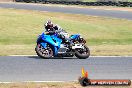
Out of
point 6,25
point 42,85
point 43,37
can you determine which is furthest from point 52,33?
point 6,25

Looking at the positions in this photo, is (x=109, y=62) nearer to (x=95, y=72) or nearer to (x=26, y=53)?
(x=95, y=72)

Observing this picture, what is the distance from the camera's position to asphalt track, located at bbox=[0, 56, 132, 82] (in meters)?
11.6

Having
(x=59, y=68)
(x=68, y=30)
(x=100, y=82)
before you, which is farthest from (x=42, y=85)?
(x=68, y=30)

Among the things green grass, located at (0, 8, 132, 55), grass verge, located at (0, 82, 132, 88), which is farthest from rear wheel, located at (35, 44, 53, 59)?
green grass, located at (0, 8, 132, 55)

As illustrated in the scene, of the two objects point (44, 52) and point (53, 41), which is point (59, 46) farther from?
point (44, 52)

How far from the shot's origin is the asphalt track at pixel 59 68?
11.6 m

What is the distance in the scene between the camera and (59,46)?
15422mm

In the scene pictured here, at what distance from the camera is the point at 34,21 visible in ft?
112

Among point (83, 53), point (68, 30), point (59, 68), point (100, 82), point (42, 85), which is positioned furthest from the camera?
point (68, 30)

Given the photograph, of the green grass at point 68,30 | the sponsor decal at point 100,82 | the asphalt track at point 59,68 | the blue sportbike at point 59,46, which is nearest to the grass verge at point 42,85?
the sponsor decal at point 100,82

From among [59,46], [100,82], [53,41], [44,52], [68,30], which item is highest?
[100,82]

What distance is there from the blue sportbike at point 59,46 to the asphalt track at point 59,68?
0.27 metres

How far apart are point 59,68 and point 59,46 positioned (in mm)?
2452

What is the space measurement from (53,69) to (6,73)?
149cm
